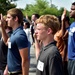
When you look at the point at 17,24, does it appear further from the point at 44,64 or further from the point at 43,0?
the point at 43,0

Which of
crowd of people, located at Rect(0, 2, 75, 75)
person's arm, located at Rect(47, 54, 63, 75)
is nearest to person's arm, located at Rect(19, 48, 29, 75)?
crowd of people, located at Rect(0, 2, 75, 75)

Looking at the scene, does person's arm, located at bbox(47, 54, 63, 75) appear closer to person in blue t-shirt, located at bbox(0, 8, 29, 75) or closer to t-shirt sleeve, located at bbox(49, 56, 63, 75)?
t-shirt sleeve, located at bbox(49, 56, 63, 75)

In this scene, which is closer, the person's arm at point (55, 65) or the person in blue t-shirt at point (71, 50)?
the person's arm at point (55, 65)

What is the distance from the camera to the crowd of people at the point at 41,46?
3619 millimetres

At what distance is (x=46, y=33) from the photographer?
374 centimetres

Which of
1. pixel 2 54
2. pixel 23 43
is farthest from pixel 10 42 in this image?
pixel 2 54

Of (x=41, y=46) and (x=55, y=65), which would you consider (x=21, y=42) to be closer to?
(x=41, y=46)

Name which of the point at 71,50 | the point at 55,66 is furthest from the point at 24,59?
the point at 55,66

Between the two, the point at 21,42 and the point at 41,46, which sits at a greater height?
the point at 21,42

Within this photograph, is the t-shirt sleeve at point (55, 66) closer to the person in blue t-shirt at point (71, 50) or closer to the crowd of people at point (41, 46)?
the crowd of people at point (41, 46)

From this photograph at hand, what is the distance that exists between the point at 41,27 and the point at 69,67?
2.23 meters

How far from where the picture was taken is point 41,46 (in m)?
5.21

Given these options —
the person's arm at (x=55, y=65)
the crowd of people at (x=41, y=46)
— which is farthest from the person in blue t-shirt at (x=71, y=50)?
the person's arm at (x=55, y=65)

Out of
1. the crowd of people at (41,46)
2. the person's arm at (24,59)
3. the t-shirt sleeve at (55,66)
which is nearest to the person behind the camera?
the t-shirt sleeve at (55,66)
